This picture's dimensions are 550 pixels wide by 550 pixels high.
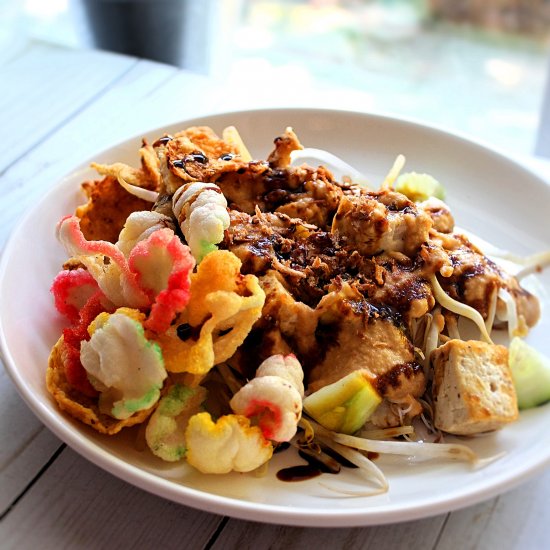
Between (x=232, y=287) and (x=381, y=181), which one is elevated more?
(x=232, y=287)

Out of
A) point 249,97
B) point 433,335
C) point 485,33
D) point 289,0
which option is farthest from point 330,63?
point 433,335

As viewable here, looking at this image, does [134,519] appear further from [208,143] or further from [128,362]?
[208,143]

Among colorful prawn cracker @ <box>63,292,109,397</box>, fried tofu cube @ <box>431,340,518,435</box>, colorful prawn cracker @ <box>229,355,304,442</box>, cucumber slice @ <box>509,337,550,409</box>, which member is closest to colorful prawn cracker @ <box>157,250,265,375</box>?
colorful prawn cracker @ <box>229,355,304,442</box>

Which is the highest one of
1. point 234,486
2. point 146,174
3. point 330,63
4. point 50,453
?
point 146,174

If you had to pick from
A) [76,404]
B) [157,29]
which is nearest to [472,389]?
[76,404]

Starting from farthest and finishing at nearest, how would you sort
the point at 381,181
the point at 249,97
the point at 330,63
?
the point at 330,63 < the point at 249,97 < the point at 381,181

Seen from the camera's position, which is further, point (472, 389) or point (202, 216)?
point (202, 216)

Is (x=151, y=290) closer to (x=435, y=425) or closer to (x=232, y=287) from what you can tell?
(x=232, y=287)
